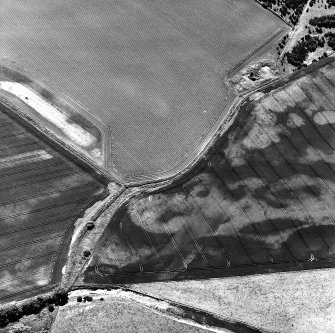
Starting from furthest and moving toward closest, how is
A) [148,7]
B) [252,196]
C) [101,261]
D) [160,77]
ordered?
[148,7] < [160,77] < [252,196] < [101,261]

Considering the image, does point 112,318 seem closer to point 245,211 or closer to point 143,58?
point 245,211

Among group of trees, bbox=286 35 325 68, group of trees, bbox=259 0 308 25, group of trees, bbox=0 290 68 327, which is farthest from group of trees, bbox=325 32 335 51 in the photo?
group of trees, bbox=0 290 68 327

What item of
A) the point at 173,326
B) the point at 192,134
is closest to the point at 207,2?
the point at 192,134

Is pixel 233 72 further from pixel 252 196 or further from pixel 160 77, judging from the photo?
pixel 252 196

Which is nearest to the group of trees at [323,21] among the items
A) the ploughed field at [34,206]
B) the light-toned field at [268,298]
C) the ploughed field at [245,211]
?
the ploughed field at [245,211]

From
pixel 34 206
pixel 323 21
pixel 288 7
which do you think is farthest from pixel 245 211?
pixel 288 7

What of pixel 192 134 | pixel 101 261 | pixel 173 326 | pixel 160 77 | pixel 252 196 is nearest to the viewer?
pixel 173 326

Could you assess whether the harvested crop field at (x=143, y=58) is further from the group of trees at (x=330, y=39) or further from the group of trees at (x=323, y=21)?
the group of trees at (x=330, y=39)

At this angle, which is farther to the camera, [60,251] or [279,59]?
[279,59]
